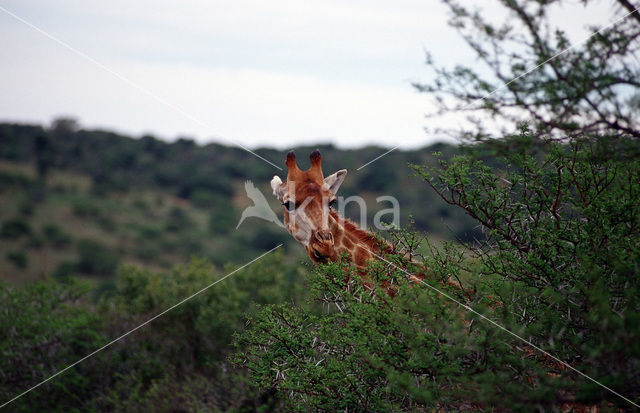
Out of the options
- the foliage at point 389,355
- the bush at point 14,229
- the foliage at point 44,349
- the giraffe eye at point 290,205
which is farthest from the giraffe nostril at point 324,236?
the bush at point 14,229

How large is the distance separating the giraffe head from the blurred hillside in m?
29.8

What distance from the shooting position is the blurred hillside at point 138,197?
42000 millimetres

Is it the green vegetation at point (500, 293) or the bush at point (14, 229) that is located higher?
the green vegetation at point (500, 293)

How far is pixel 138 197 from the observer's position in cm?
4919

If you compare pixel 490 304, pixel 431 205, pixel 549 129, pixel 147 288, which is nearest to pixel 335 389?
pixel 490 304

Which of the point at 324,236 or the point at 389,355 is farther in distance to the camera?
the point at 324,236

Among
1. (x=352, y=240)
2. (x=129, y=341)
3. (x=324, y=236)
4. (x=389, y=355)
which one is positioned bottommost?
(x=129, y=341)

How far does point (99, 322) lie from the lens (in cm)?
1433

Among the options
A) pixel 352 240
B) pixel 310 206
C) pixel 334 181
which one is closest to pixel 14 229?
pixel 334 181

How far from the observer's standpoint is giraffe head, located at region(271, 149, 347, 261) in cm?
673

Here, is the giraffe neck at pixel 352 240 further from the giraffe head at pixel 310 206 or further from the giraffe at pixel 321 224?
the giraffe head at pixel 310 206

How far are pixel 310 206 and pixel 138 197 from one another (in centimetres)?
4476

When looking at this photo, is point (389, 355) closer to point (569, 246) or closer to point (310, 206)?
point (569, 246)

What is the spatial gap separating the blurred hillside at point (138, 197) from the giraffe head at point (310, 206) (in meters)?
29.8
